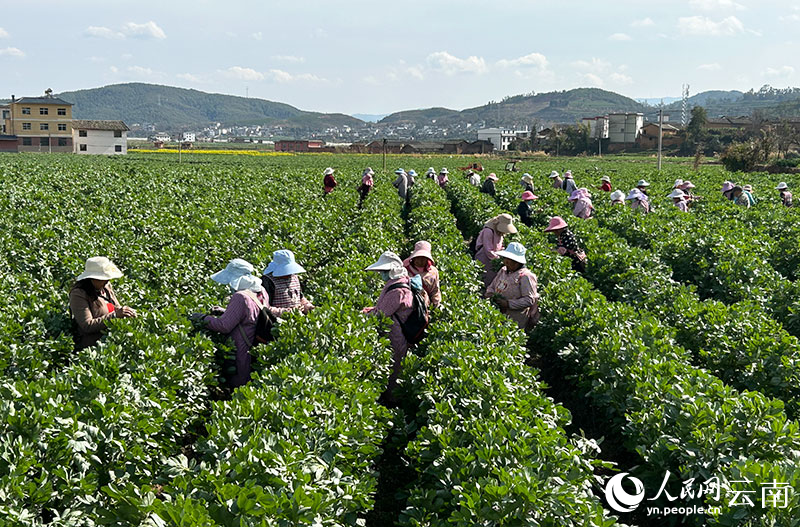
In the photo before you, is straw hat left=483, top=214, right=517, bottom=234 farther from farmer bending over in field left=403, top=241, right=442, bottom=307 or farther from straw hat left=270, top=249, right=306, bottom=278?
straw hat left=270, top=249, right=306, bottom=278

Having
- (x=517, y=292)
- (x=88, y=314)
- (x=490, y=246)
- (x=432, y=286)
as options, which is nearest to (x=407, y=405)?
(x=432, y=286)

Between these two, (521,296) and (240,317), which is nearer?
(240,317)

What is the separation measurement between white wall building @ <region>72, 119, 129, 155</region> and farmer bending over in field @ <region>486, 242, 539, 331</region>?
91028 mm

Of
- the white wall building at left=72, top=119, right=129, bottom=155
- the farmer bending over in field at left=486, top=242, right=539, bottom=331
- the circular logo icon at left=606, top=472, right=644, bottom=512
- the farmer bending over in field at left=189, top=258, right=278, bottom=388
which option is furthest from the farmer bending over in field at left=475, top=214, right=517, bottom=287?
the white wall building at left=72, top=119, right=129, bottom=155

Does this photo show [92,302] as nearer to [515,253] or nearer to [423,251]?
[423,251]

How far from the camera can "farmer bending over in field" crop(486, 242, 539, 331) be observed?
314 inches

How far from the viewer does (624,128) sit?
339 ft

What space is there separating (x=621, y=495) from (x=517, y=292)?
354 cm

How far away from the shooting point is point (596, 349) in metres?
6.37

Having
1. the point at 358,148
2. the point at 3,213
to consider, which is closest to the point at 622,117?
the point at 358,148

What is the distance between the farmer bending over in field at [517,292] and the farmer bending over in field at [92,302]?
452cm

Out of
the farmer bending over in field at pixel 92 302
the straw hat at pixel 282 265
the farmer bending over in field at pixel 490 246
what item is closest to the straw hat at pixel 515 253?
the farmer bending over in field at pixel 490 246

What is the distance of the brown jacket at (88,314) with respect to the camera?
253 inches

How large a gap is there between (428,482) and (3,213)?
633 inches
